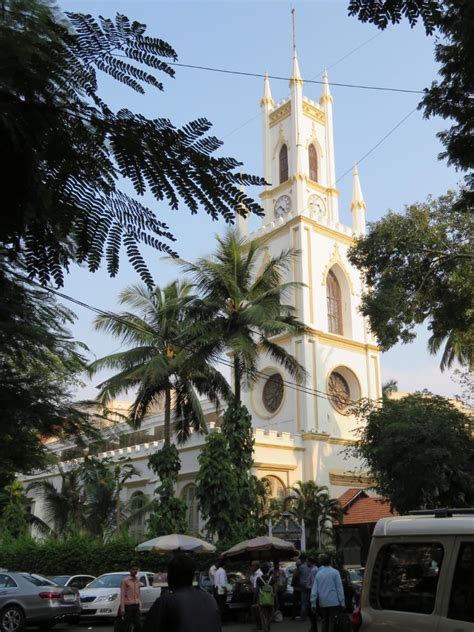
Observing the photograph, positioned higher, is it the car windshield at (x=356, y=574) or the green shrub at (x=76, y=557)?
the green shrub at (x=76, y=557)

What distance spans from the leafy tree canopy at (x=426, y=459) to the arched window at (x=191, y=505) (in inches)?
445

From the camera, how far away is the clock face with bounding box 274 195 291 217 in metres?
39.9

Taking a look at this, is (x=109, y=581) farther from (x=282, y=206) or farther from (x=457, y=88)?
(x=282, y=206)

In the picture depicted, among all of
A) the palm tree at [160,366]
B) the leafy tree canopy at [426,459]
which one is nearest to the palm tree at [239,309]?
the palm tree at [160,366]

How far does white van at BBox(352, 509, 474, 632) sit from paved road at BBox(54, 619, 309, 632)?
11.2 meters

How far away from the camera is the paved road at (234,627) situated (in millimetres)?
17203

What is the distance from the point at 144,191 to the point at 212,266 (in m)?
20.8

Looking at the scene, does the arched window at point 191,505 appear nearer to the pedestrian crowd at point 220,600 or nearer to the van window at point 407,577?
the pedestrian crowd at point 220,600

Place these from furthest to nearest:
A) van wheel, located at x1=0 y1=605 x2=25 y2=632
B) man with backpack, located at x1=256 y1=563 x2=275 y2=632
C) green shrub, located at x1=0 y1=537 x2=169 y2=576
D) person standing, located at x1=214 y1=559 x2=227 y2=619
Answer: green shrub, located at x1=0 y1=537 x2=169 y2=576 < person standing, located at x1=214 y1=559 x2=227 y2=619 < man with backpack, located at x1=256 y1=563 x2=275 y2=632 < van wheel, located at x1=0 y1=605 x2=25 y2=632

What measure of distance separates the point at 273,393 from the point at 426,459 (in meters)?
16.6

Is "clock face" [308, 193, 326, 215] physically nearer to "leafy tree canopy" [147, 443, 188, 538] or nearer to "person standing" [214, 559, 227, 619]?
"leafy tree canopy" [147, 443, 188, 538]

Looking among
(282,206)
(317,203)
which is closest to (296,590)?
(282,206)

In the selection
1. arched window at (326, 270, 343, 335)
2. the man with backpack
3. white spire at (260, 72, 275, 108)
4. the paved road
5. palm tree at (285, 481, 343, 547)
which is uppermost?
white spire at (260, 72, 275, 108)

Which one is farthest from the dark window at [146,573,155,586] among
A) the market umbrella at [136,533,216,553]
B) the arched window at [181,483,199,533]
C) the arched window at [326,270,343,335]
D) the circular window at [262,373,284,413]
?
the arched window at [326,270,343,335]
